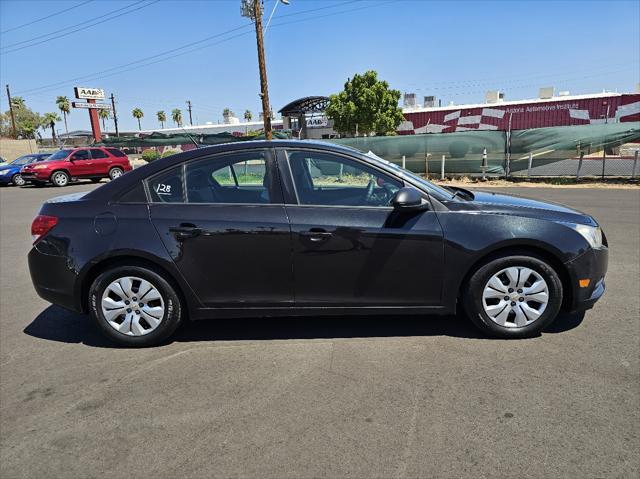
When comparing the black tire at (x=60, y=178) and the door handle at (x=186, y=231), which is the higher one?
the door handle at (x=186, y=231)

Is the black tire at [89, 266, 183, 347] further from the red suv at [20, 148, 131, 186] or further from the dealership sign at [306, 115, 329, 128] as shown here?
the dealership sign at [306, 115, 329, 128]

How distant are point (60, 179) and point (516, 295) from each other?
21.4 meters

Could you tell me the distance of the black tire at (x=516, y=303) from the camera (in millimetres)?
3504

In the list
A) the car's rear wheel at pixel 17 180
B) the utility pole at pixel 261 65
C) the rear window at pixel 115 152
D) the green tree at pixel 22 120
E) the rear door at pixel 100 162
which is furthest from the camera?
the green tree at pixel 22 120

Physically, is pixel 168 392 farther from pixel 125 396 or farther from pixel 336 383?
pixel 336 383

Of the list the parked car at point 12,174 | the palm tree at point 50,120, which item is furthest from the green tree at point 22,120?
the parked car at point 12,174

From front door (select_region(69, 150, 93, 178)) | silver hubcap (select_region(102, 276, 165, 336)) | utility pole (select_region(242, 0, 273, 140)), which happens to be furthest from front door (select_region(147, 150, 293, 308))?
front door (select_region(69, 150, 93, 178))

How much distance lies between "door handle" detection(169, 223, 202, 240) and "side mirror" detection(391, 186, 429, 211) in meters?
1.53

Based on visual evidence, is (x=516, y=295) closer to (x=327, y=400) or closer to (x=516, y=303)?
(x=516, y=303)

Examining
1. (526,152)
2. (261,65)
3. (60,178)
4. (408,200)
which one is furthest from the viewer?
(60,178)

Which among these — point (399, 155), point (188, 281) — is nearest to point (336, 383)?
point (188, 281)

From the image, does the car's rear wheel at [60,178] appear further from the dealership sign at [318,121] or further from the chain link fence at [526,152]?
the dealership sign at [318,121]

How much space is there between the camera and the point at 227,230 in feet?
11.5

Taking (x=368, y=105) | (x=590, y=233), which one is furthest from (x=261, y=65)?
(x=368, y=105)
